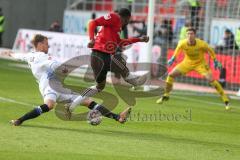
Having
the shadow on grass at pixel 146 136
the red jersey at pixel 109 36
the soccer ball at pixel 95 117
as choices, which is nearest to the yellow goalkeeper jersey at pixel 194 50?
the red jersey at pixel 109 36

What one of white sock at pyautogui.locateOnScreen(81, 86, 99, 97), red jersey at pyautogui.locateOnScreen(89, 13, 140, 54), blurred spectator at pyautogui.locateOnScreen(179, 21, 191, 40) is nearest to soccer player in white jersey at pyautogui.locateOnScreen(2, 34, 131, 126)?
white sock at pyautogui.locateOnScreen(81, 86, 99, 97)

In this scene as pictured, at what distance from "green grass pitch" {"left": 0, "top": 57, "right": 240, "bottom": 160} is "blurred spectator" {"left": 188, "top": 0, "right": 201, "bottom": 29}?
36.1 ft

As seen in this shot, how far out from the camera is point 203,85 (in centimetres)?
2686

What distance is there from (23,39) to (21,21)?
7487 mm

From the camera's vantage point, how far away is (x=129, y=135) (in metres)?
13.2

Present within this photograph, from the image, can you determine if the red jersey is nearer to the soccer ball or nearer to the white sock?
the white sock

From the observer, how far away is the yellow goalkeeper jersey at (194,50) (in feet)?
63.2

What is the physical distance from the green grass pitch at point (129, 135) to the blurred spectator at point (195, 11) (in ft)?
36.1

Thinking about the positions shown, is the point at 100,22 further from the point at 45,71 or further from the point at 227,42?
the point at 227,42

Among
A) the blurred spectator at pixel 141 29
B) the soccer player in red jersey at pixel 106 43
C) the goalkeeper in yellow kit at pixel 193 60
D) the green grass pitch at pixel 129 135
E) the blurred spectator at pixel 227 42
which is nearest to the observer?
the green grass pitch at pixel 129 135

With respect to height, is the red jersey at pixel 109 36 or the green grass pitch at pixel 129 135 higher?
the red jersey at pixel 109 36

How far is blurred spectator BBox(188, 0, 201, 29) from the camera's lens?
1170 inches

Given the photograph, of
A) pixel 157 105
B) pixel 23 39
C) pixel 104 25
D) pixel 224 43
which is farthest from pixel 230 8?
pixel 104 25

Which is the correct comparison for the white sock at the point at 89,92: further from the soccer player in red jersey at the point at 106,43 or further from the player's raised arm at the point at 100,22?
the player's raised arm at the point at 100,22
